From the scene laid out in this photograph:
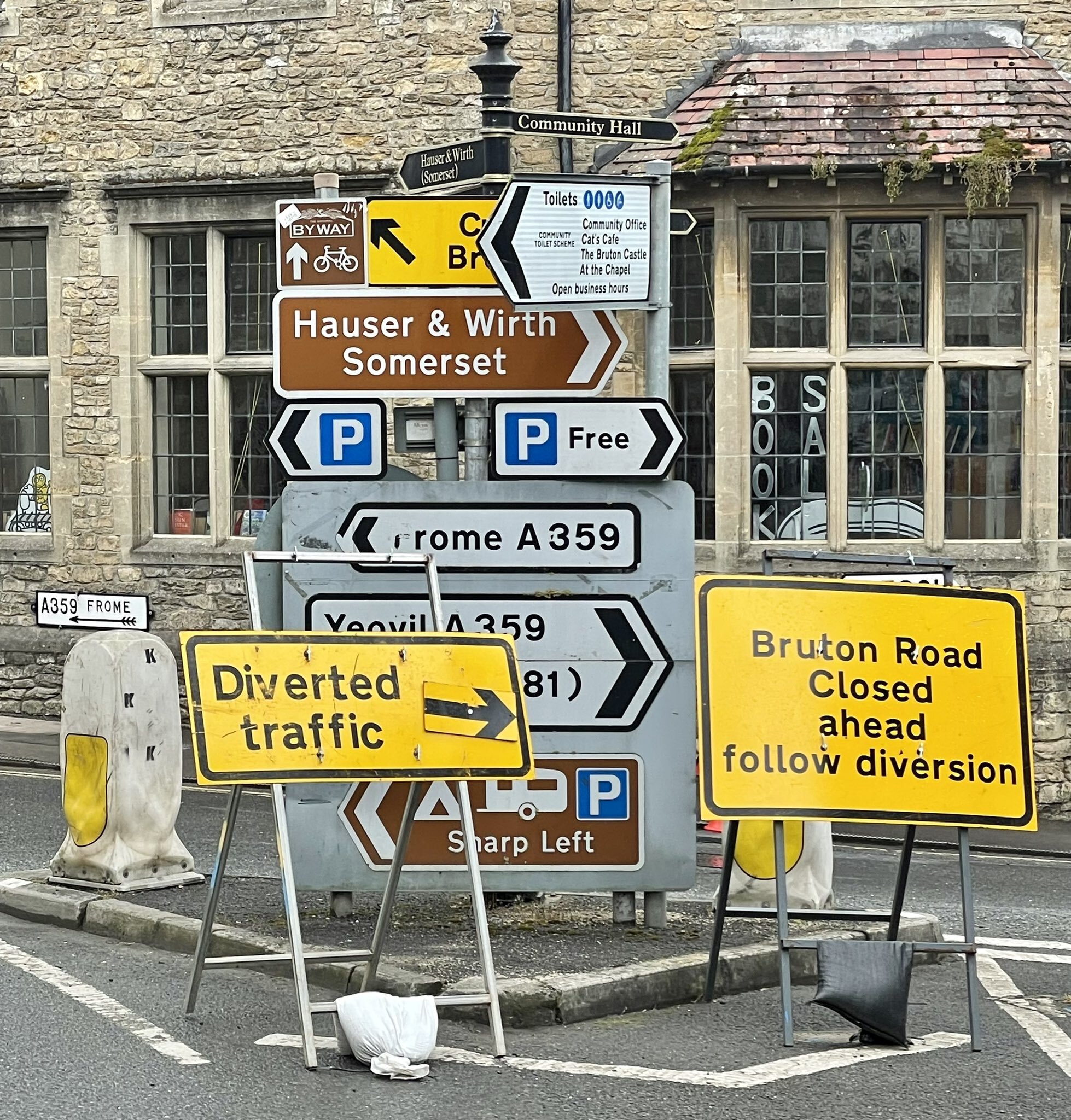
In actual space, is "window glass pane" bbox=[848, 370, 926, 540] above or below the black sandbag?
above

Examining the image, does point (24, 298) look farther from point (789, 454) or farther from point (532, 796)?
point (532, 796)

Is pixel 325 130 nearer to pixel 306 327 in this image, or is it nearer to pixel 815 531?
pixel 815 531

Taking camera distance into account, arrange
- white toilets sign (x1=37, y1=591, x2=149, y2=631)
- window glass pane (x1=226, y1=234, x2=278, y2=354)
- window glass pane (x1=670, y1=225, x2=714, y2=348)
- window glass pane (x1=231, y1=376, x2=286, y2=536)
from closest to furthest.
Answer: white toilets sign (x1=37, y1=591, x2=149, y2=631) < window glass pane (x1=670, y1=225, x2=714, y2=348) < window glass pane (x1=226, y1=234, x2=278, y2=354) < window glass pane (x1=231, y1=376, x2=286, y2=536)

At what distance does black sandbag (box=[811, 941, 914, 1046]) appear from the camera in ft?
19.2

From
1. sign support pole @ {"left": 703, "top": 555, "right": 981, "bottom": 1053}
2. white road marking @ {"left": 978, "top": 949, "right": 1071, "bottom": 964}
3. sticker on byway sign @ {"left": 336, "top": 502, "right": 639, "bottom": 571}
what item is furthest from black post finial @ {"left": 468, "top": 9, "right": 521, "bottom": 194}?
white road marking @ {"left": 978, "top": 949, "right": 1071, "bottom": 964}

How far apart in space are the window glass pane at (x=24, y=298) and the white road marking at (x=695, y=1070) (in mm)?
10987

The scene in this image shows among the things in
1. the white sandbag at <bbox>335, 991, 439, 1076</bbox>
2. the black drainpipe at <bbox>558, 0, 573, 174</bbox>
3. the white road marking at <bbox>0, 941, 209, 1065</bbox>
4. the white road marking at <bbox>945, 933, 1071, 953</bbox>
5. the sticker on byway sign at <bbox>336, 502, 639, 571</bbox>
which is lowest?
the white road marking at <bbox>945, 933, 1071, 953</bbox>

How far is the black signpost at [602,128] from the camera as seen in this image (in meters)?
7.61

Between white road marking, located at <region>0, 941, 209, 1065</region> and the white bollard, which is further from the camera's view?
the white bollard

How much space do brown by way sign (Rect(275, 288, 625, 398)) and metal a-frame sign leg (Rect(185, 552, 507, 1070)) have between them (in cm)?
139

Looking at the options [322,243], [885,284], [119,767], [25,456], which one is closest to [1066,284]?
[885,284]

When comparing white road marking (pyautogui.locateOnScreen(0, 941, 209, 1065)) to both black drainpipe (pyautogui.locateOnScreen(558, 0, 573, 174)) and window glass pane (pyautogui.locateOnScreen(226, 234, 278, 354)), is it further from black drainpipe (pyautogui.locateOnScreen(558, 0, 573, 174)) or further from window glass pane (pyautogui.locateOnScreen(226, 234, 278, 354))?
black drainpipe (pyautogui.locateOnScreen(558, 0, 573, 174))

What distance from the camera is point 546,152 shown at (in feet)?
46.1

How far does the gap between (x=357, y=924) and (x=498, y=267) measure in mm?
2755
